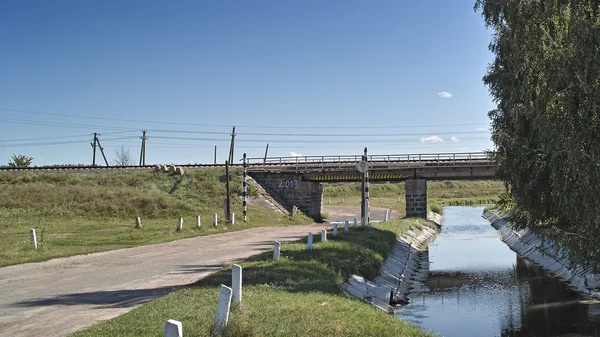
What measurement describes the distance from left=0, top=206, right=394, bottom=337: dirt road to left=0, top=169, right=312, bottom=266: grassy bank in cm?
266

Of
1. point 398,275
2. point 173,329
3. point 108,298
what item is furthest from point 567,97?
point 398,275

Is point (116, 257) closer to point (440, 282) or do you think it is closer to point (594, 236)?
point (440, 282)

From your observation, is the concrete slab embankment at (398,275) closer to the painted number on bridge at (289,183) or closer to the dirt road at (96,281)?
the dirt road at (96,281)

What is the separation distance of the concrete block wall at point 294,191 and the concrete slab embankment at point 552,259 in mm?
16235

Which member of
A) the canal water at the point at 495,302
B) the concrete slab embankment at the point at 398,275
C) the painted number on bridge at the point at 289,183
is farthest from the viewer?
the painted number on bridge at the point at 289,183

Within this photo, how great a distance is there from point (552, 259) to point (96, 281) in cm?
2080

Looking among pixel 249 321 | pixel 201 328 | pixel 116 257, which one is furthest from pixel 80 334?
pixel 116 257

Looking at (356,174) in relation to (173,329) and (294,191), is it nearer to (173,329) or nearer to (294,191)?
(294,191)

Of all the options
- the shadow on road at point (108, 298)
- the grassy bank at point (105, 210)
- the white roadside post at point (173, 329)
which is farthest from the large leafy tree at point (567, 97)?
the grassy bank at point (105, 210)

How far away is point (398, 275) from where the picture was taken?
78.6 feet

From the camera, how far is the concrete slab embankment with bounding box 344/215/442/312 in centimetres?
1733

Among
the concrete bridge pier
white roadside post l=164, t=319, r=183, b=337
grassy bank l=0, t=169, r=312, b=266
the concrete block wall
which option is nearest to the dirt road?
grassy bank l=0, t=169, r=312, b=266

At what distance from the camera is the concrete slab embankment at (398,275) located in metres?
17.3

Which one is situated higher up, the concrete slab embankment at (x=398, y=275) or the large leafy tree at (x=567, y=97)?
the large leafy tree at (x=567, y=97)
